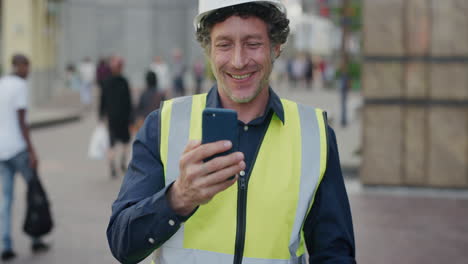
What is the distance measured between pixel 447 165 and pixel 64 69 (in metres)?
30.0

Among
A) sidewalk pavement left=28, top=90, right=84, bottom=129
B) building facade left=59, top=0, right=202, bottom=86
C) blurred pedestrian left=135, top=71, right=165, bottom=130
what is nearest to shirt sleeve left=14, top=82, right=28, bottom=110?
blurred pedestrian left=135, top=71, right=165, bottom=130

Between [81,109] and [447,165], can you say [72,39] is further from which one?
[447,165]

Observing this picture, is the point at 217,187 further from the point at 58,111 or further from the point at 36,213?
the point at 58,111

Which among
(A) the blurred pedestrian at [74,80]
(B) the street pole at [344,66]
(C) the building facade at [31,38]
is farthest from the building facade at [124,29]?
(B) the street pole at [344,66]

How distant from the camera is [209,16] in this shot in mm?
2316

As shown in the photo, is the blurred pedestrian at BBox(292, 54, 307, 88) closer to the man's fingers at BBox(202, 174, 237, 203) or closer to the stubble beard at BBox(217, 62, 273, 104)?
the stubble beard at BBox(217, 62, 273, 104)

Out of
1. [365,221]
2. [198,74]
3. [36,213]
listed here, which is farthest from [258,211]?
[198,74]

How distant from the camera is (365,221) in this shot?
8250mm

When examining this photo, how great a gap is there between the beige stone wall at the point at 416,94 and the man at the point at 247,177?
7.80 metres

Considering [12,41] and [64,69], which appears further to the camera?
[64,69]

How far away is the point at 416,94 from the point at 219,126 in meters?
8.54

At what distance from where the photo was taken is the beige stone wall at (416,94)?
9.86 m

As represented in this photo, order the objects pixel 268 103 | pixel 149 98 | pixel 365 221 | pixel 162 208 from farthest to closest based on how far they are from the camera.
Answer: pixel 149 98, pixel 365 221, pixel 268 103, pixel 162 208

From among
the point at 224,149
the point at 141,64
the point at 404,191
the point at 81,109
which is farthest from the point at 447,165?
the point at 141,64
